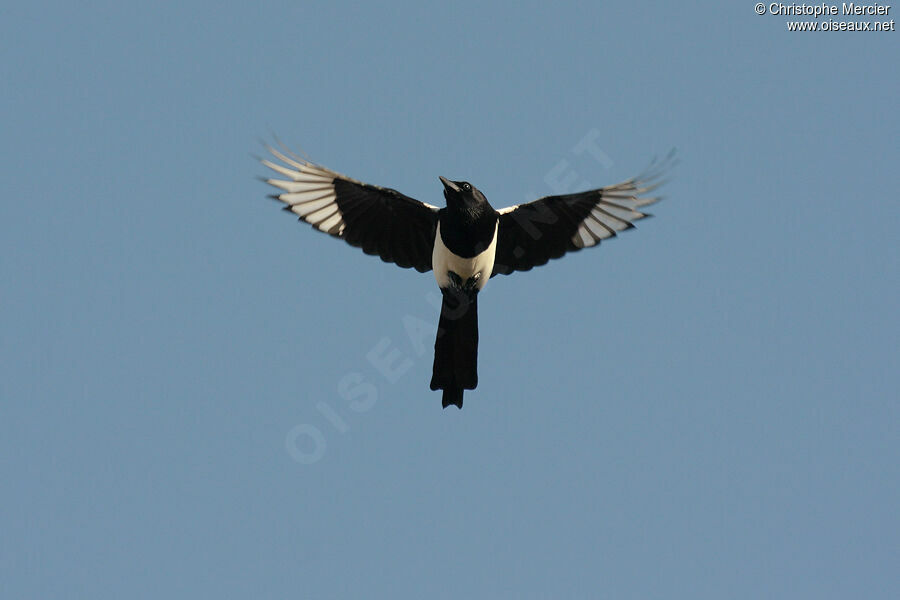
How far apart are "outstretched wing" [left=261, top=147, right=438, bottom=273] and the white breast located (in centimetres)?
26

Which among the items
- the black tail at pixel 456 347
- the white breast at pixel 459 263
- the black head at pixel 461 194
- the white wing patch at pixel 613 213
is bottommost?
the black tail at pixel 456 347

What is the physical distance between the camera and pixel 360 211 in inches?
493

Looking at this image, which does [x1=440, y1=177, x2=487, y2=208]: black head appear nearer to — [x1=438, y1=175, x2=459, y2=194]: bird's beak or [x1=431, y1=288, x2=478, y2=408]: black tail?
→ [x1=438, y1=175, x2=459, y2=194]: bird's beak

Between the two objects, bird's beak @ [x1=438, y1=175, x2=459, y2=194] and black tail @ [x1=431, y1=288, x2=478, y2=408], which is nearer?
bird's beak @ [x1=438, y1=175, x2=459, y2=194]

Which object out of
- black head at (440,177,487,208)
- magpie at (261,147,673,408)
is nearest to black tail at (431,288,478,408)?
magpie at (261,147,673,408)

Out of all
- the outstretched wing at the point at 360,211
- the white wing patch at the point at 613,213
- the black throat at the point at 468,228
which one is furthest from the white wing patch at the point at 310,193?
the white wing patch at the point at 613,213

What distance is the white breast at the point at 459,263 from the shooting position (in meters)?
12.0

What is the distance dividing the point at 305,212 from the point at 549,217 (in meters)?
2.28

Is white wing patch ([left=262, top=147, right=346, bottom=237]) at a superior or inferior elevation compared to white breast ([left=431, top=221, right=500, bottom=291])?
superior

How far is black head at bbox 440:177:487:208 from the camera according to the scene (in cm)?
1170

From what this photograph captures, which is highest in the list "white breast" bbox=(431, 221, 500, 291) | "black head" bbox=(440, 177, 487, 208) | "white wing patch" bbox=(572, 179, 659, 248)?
"white wing patch" bbox=(572, 179, 659, 248)

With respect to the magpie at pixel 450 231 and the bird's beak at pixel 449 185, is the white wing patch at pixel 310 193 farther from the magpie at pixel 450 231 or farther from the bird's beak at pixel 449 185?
the bird's beak at pixel 449 185

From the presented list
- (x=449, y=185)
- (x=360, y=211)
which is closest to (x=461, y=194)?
(x=449, y=185)

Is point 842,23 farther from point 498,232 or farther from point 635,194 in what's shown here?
point 498,232
